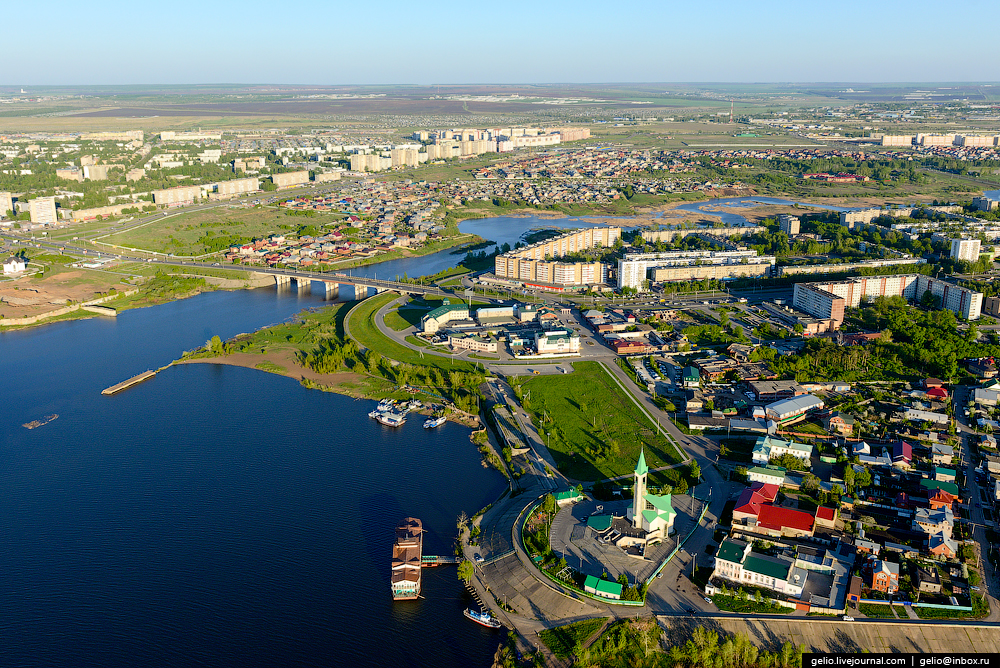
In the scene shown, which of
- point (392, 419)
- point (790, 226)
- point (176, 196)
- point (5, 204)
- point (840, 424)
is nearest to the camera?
point (840, 424)

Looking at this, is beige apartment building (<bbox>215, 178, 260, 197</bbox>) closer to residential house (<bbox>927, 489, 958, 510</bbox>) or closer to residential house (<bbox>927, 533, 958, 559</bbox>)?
residential house (<bbox>927, 489, 958, 510</bbox>)

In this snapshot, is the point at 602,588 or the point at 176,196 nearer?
the point at 602,588

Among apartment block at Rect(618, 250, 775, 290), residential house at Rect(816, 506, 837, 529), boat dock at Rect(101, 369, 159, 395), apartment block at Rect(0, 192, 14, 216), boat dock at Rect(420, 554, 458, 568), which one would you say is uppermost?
apartment block at Rect(0, 192, 14, 216)

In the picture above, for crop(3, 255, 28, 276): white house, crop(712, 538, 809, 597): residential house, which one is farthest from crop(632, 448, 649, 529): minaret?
crop(3, 255, 28, 276): white house

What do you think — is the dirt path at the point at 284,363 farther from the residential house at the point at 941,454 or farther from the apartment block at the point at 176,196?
the apartment block at the point at 176,196

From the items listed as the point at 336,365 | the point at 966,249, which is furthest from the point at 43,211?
the point at 966,249

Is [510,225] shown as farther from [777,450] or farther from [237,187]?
[777,450]
